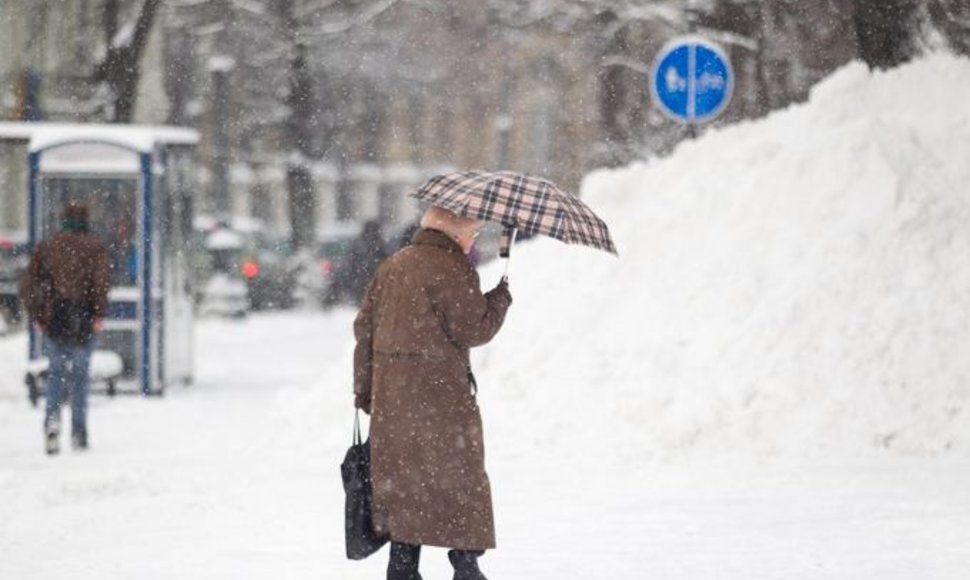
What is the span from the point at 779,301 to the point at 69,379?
486 centimetres

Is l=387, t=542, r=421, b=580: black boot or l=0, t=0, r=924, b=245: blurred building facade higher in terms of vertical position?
l=0, t=0, r=924, b=245: blurred building facade

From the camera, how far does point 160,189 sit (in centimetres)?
1825

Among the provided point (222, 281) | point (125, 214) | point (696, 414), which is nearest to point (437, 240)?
point (696, 414)

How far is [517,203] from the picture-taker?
6961mm

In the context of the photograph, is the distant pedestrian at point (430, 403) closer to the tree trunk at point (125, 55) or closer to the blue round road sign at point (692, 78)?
the blue round road sign at point (692, 78)

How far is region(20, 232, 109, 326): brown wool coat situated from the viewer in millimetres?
13055

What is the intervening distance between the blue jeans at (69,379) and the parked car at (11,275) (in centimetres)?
1439

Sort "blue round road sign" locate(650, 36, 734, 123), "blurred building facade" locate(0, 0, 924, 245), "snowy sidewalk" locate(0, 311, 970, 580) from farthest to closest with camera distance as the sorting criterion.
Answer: "blurred building facade" locate(0, 0, 924, 245) < "blue round road sign" locate(650, 36, 734, 123) < "snowy sidewalk" locate(0, 311, 970, 580)

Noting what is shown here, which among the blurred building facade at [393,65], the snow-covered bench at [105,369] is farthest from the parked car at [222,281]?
the snow-covered bench at [105,369]

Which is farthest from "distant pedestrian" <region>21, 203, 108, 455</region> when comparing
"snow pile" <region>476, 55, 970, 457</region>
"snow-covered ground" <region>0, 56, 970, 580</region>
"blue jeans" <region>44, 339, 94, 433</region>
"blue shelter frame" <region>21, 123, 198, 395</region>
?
"blue shelter frame" <region>21, 123, 198, 395</region>

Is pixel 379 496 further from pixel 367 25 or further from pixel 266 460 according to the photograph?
pixel 367 25

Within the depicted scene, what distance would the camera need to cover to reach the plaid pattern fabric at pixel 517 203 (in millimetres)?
6820

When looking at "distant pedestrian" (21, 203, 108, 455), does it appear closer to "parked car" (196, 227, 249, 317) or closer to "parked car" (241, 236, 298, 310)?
"parked car" (196, 227, 249, 317)

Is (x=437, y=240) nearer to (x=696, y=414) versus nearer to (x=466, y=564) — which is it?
(x=466, y=564)
